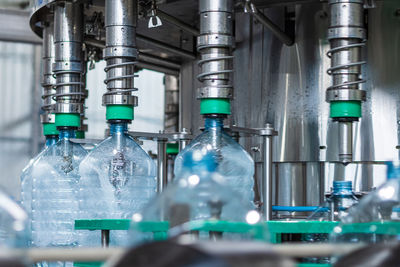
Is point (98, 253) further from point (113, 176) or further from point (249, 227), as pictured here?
point (113, 176)

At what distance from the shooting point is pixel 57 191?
13.8 ft

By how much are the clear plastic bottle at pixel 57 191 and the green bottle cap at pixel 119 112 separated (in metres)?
0.65

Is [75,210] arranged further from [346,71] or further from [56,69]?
[346,71]

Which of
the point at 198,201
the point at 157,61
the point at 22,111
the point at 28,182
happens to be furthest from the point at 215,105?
the point at 22,111

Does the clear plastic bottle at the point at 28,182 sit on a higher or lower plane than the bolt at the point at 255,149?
lower

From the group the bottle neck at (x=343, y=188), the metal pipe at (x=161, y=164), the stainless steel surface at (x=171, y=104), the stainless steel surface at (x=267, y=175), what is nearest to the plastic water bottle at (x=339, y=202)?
the bottle neck at (x=343, y=188)

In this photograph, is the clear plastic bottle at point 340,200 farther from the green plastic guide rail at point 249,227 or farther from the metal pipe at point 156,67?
the metal pipe at point 156,67

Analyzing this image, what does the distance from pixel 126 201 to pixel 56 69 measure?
0.75 m

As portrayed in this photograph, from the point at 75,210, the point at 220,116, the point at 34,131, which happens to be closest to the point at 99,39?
the point at 75,210

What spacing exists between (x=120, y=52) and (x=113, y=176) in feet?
1.84

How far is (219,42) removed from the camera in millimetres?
3029

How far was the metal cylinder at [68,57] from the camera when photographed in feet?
12.8

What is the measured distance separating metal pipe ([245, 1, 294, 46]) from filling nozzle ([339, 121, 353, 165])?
69cm

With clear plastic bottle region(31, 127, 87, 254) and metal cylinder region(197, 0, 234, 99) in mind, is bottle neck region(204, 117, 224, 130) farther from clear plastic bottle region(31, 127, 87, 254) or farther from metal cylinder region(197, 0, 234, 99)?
clear plastic bottle region(31, 127, 87, 254)
